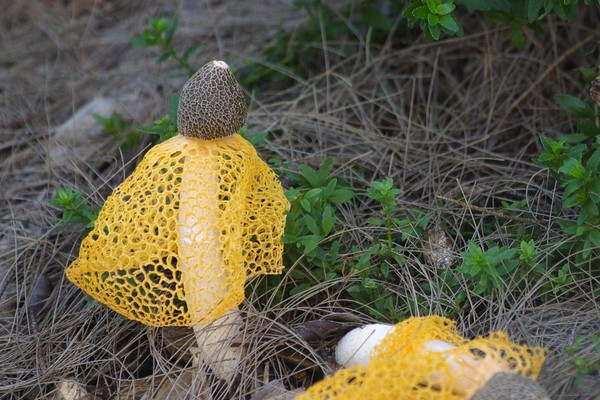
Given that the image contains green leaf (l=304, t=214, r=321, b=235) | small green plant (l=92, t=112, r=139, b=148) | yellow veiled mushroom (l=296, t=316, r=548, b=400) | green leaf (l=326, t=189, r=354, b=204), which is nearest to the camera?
yellow veiled mushroom (l=296, t=316, r=548, b=400)

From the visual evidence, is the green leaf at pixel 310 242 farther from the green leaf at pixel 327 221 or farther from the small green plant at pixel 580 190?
the small green plant at pixel 580 190

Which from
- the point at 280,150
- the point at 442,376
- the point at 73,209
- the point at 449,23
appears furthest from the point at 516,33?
the point at 73,209

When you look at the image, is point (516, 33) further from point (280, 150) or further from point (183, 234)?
point (183, 234)

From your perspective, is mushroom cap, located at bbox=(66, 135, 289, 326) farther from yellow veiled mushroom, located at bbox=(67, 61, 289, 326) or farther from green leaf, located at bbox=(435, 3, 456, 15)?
green leaf, located at bbox=(435, 3, 456, 15)

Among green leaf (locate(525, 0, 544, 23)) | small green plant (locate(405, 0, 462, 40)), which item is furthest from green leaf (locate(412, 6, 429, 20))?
green leaf (locate(525, 0, 544, 23))

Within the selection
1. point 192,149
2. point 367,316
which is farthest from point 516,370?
point 192,149

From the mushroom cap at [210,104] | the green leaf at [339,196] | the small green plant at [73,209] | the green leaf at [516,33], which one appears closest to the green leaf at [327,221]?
the green leaf at [339,196]
